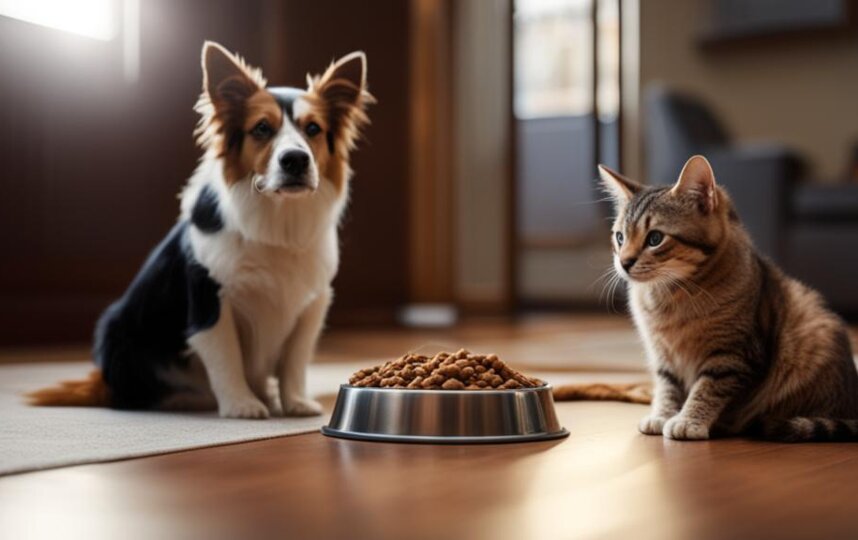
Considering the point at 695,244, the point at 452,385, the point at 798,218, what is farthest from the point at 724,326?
the point at 798,218

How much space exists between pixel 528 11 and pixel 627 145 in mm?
1135

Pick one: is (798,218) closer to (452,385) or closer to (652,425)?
(652,425)

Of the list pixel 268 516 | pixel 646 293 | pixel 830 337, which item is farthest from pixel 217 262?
pixel 830 337

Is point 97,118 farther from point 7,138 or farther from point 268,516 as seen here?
point 268,516

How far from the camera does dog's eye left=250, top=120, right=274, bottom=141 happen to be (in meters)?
1.96

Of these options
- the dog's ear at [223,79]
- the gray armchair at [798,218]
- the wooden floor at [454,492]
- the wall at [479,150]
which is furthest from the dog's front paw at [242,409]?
the wall at [479,150]

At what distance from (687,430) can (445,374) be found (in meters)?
0.39

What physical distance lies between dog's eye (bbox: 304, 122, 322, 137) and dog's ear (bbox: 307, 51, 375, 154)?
0.04 m

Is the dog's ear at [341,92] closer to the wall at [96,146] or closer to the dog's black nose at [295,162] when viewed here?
the dog's black nose at [295,162]

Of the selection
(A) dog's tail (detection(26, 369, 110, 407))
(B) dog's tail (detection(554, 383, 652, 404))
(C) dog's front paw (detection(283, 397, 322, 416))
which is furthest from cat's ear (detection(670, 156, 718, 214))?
(A) dog's tail (detection(26, 369, 110, 407))

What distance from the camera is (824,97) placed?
20.4ft

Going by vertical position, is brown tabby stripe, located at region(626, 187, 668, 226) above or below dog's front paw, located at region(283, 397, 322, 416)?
above

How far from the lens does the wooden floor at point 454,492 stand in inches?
42.2

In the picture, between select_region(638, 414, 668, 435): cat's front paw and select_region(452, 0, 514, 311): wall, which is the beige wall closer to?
select_region(452, 0, 514, 311): wall
